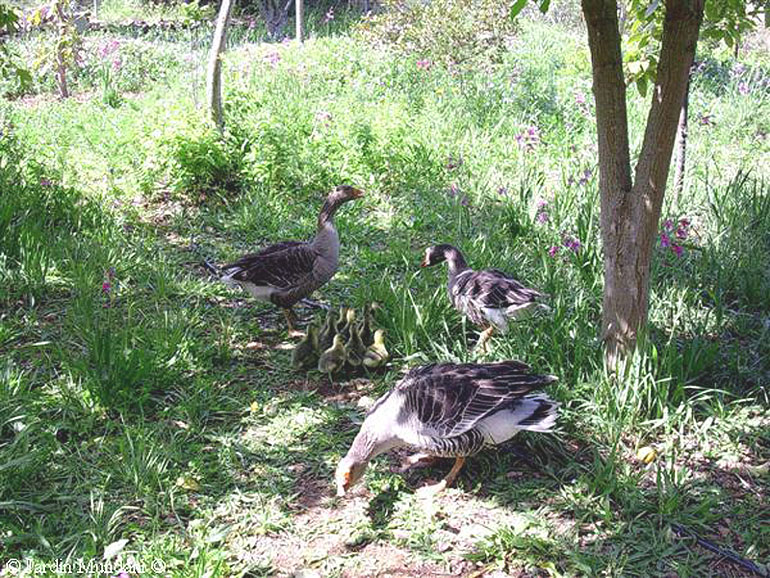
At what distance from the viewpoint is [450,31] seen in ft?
39.1

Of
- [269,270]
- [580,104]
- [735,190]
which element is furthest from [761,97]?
[269,270]

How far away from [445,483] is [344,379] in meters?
1.26

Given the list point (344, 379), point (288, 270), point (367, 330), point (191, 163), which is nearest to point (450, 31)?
point (191, 163)

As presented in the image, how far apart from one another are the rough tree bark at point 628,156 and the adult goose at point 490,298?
497mm

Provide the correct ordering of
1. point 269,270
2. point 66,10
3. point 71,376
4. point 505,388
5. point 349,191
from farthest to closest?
point 66,10 → point 349,191 → point 269,270 → point 71,376 → point 505,388

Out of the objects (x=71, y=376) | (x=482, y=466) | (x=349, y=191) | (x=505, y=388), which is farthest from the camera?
(x=349, y=191)

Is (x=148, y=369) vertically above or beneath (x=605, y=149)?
beneath

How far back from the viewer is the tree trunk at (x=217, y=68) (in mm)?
7438

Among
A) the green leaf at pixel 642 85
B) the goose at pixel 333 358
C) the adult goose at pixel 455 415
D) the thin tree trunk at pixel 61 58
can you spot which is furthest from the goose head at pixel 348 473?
the thin tree trunk at pixel 61 58

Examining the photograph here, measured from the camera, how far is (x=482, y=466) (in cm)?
367

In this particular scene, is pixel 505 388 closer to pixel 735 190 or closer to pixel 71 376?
pixel 71 376

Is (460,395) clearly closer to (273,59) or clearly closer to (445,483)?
(445,483)

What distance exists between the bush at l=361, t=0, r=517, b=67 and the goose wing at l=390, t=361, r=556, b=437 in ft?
28.4

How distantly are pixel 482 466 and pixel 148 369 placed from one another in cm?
200
